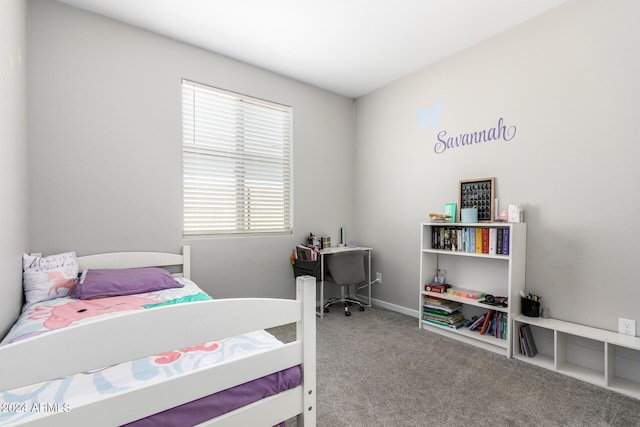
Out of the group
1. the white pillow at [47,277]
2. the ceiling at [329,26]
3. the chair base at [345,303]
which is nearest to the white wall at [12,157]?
the white pillow at [47,277]

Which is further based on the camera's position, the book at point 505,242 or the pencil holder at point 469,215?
the pencil holder at point 469,215

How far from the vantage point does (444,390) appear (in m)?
1.97

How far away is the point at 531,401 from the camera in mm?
1856

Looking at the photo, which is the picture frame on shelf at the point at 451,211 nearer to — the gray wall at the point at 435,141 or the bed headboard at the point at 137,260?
the gray wall at the point at 435,141

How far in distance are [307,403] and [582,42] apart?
3.06 metres

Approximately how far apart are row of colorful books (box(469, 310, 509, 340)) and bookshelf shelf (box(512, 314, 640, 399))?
12 centimetres

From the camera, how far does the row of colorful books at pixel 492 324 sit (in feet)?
8.42

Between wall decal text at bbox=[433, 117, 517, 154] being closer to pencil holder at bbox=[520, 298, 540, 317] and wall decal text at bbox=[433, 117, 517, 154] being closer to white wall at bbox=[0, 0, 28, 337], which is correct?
pencil holder at bbox=[520, 298, 540, 317]

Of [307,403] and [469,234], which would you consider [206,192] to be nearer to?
[307,403]

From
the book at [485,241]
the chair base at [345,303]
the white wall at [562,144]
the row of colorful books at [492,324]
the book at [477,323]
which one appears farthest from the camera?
the chair base at [345,303]

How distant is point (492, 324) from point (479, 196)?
1152mm

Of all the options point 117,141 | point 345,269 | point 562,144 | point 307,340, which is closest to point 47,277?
point 117,141

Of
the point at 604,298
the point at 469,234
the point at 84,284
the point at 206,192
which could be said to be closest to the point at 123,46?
the point at 206,192

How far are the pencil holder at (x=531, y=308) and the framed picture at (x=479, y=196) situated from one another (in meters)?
0.72
